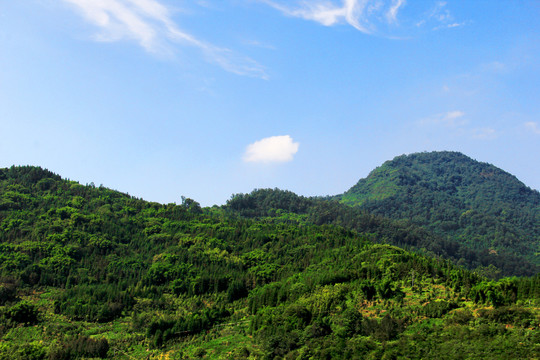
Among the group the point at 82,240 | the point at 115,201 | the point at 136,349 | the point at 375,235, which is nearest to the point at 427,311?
the point at 136,349

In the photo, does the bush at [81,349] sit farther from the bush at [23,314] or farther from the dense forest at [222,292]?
the bush at [23,314]

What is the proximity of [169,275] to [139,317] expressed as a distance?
1898 centimetres

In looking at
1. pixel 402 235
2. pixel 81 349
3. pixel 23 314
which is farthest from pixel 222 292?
pixel 402 235

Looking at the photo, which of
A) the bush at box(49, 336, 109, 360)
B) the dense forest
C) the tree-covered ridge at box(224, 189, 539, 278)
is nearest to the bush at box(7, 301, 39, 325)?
the dense forest

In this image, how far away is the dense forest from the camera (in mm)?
50656

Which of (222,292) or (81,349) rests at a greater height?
(222,292)

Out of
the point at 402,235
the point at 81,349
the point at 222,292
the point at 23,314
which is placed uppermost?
the point at 402,235

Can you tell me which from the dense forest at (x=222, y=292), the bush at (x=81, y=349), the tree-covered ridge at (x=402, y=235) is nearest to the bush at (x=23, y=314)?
the dense forest at (x=222, y=292)

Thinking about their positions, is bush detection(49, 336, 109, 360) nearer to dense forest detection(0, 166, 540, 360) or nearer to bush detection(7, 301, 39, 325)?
dense forest detection(0, 166, 540, 360)

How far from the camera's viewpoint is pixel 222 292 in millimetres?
84938

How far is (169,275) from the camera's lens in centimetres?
9006

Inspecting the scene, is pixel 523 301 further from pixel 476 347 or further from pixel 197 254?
pixel 197 254

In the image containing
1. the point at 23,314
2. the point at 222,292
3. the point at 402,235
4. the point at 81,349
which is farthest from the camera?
the point at 402,235

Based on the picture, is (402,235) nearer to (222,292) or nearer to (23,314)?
(222,292)
